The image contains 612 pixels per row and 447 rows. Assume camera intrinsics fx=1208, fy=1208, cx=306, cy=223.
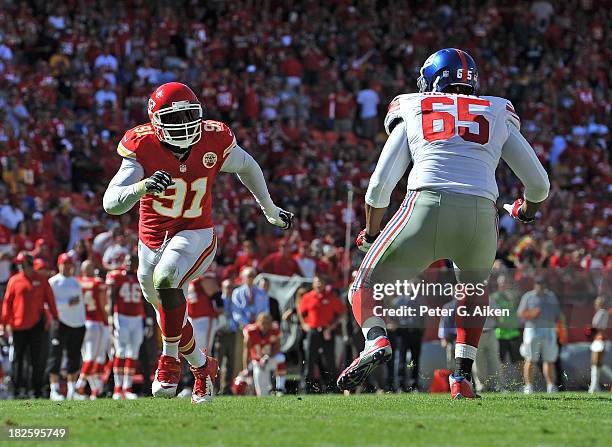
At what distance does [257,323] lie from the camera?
46.8 ft

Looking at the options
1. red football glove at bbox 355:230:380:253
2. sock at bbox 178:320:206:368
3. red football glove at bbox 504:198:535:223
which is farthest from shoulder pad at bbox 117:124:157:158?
red football glove at bbox 504:198:535:223

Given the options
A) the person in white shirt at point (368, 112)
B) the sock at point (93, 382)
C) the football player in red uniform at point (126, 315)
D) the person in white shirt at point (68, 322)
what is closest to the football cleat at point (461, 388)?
the football player in red uniform at point (126, 315)

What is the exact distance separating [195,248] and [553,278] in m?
7.76

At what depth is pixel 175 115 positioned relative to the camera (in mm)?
8117

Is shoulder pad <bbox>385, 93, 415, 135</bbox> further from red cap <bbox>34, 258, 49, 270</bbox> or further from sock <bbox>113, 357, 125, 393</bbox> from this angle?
red cap <bbox>34, 258, 49, 270</bbox>

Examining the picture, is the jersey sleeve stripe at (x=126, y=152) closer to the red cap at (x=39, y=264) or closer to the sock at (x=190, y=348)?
the sock at (x=190, y=348)

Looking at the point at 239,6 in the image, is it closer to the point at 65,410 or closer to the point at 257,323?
the point at 257,323

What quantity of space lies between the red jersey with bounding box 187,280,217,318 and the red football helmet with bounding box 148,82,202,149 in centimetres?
660

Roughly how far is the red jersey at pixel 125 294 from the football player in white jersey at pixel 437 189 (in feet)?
22.7

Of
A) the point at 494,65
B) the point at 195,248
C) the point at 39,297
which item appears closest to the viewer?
the point at 195,248

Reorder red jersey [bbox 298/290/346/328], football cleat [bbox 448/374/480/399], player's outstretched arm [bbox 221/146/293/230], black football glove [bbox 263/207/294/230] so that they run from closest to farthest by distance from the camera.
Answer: football cleat [bbox 448/374/480/399] < player's outstretched arm [bbox 221/146/293/230] < black football glove [bbox 263/207/294/230] < red jersey [bbox 298/290/346/328]

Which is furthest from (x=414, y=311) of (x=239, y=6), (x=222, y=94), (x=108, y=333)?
(x=239, y=6)

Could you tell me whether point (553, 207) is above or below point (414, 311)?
above

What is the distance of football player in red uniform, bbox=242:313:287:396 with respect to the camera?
13.9 metres
